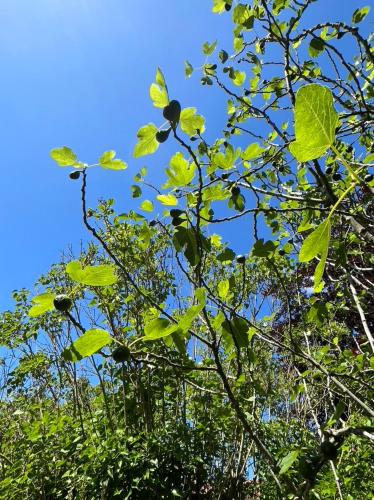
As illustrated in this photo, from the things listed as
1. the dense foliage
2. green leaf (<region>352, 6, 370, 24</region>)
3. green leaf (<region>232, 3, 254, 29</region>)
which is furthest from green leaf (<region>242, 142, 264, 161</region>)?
green leaf (<region>352, 6, 370, 24</region>)

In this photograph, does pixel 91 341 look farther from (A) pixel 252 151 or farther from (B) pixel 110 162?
(A) pixel 252 151

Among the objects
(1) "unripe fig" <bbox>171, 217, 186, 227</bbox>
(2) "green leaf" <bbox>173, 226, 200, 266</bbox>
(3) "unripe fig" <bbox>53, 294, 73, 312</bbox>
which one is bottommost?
(3) "unripe fig" <bbox>53, 294, 73, 312</bbox>

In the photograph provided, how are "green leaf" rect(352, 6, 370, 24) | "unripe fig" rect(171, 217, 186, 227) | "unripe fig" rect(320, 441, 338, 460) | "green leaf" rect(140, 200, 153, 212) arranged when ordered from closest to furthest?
"unripe fig" rect(320, 441, 338, 460)
"unripe fig" rect(171, 217, 186, 227)
"green leaf" rect(140, 200, 153, 212)
"green leaf" rect(352, 6, 370, 24)

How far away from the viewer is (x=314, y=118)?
0.40 m

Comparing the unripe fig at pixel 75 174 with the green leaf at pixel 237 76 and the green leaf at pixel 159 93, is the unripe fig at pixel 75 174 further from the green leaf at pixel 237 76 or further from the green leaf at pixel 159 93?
the green leaf at pixel 237 76

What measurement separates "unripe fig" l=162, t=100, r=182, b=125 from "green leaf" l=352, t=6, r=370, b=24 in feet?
7.21

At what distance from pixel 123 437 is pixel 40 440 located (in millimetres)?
728

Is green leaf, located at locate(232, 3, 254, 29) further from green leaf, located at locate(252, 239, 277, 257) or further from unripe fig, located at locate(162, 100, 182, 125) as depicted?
unripe fig, located at locate(162, 100, 182, 125)

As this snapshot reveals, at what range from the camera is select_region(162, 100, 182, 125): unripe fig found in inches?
29.0

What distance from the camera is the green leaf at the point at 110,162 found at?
0.90 m

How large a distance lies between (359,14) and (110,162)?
2215 millimetres

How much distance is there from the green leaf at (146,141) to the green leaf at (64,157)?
0.15 metres

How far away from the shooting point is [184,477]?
361 centimetres

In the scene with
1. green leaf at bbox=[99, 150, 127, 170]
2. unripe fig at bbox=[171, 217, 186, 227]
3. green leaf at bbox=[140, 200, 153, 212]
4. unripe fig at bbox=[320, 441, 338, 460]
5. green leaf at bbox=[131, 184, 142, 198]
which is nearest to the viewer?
unripe fig at bbox=[320, 441, 338, 460]
